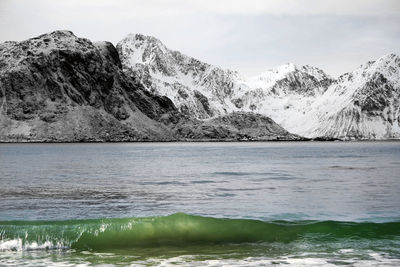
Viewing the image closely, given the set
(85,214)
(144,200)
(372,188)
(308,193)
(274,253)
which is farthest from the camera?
(372,188)

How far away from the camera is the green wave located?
24.7 metres

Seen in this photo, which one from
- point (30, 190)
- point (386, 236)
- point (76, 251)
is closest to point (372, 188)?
point (386, 236)

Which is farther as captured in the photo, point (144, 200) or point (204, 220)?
point (144, 200)

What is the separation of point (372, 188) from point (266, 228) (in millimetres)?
33377

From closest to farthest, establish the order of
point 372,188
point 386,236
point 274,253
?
1. point 274,253
2. point 386,236
3. point 372,188

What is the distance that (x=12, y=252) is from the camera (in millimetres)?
23312

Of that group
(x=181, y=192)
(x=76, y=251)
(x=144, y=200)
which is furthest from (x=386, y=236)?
(x=181, y=192)

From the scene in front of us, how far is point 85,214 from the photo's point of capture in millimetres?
36250

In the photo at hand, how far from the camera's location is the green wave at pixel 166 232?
24719 millimetres

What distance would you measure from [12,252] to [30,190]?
32.6 meters

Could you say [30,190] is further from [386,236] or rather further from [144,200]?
[386,236]

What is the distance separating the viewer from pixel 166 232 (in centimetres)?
2597

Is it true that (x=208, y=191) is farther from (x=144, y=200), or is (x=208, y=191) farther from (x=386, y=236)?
(x=386, y=236)

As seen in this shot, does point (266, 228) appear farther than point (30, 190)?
No
